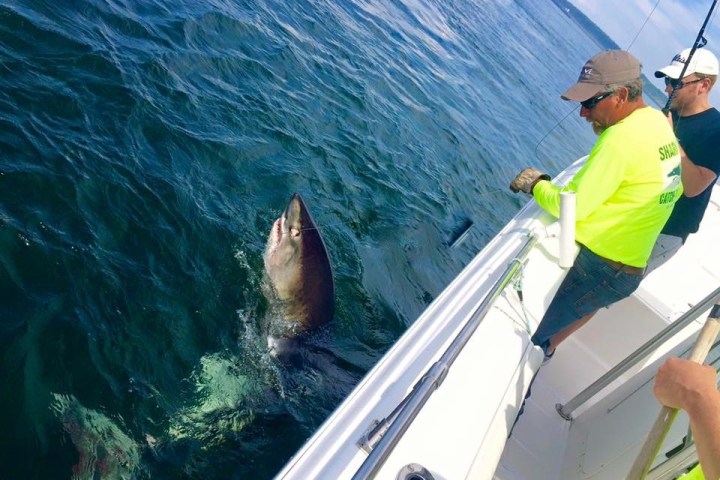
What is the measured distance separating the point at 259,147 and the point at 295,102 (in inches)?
79.6

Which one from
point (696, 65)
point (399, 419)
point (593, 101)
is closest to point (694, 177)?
point (696, 65)

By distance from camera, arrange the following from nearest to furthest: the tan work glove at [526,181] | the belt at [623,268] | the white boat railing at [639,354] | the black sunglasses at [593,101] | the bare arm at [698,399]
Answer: the bare arm at [698,399] < the white boat railing at [639,354] < the black sunglasses at [593,101] < the belt at [623,268] < the tan work glove at [526,181]

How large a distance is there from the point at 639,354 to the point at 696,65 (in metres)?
2.70

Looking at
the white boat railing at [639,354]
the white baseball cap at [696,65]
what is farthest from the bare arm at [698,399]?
the white baseball cap at [696,65]

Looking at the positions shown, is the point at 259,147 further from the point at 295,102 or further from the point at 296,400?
the point at 296,400

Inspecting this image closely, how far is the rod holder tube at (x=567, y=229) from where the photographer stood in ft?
13.2

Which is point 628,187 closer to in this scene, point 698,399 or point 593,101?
point 593,101

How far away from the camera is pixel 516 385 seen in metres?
3.24

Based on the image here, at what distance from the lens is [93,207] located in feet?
15.7

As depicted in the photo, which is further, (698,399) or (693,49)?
(693,49)

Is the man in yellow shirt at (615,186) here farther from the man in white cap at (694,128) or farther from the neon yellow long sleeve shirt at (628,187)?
the man in white cap at (694,128)

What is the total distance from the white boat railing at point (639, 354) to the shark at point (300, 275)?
2480mm

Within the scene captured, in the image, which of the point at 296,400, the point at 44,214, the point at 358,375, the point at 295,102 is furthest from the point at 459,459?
the point at 295,102

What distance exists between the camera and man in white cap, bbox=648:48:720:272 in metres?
4.62
